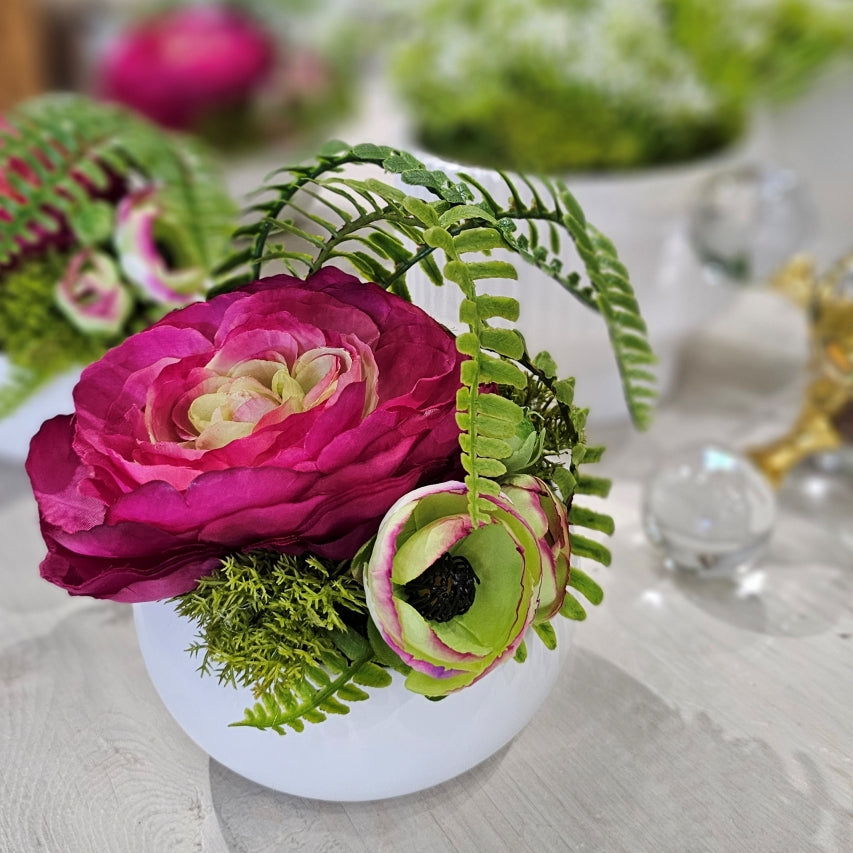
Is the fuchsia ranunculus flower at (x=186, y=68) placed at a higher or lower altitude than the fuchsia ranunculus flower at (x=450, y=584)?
lower

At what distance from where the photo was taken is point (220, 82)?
1113 mm

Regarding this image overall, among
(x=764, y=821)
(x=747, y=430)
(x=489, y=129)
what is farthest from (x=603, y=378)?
(x=764, y=821)

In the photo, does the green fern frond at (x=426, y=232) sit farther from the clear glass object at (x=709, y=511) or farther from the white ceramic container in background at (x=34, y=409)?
the white ceramic container in background at (x=34, y=409)

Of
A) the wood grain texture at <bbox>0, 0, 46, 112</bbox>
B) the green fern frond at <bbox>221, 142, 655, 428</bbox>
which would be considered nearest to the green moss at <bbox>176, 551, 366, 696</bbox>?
the green fern frond at <bbox>221, 142, 655, 428</bbox>

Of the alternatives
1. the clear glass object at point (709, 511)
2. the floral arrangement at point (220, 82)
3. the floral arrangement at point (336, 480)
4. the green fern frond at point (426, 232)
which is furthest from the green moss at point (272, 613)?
the floral arrangement at point (220, 82)

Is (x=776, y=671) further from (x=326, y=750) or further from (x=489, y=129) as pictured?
(x=489, y=129)

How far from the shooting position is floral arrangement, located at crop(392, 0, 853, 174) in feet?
2.00

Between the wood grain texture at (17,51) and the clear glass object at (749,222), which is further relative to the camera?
the wood grain texture at (17,51)

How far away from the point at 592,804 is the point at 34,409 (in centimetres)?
38

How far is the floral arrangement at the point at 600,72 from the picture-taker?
2.00ft

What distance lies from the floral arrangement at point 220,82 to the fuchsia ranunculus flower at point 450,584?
3.16ft

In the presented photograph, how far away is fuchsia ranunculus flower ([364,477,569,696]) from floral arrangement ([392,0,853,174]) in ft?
1.21

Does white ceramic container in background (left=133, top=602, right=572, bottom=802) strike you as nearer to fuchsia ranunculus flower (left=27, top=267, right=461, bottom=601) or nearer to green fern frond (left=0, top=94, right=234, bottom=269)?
fuchsia ranunculus flower (left=27, top=267, right=461, bottom=601)

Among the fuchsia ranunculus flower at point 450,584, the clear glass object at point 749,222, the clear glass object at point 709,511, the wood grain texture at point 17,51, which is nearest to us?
the fuchsia ranunculus flower at point 450,584
